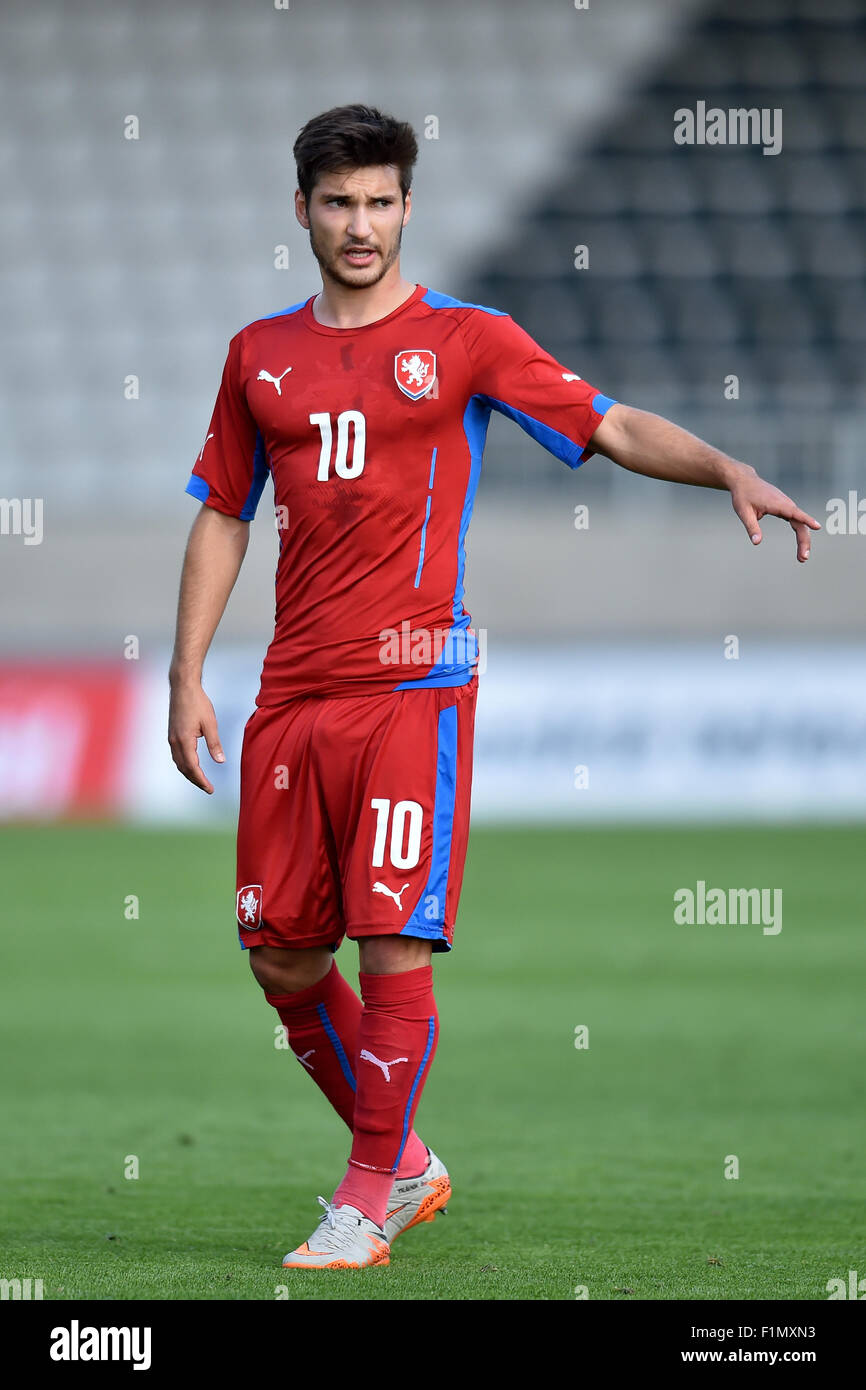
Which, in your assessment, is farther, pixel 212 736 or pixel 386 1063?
pixel 212 736

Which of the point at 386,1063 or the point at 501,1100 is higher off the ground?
the point at 386,1063

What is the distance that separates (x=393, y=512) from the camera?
3.53 metres

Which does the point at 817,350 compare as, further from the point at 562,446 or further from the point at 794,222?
the point at 562,446

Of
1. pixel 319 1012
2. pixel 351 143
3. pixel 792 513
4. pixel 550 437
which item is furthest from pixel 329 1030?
pixel 351 143

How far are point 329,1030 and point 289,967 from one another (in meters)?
0.18

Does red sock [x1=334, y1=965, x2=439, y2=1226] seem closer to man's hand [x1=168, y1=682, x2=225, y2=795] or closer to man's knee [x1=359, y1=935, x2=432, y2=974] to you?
Result: man's knee [x1=359, y1=935, x2=432, y2=974]

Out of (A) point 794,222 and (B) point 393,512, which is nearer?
(B) point 393,512

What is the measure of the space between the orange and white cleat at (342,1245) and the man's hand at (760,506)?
1.44 m

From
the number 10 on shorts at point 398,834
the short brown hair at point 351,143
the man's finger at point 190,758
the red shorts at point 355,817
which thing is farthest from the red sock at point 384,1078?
the short brown hair at point 351,143

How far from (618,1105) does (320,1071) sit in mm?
1953

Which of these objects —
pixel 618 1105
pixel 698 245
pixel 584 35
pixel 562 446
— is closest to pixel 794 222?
pixel 698 245

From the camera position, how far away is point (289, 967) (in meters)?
3.67

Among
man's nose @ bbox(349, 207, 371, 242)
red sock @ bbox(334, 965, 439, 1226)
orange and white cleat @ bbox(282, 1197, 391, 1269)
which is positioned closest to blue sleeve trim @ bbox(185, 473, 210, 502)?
man's nose @ bbox(349, 207, 371, 242)

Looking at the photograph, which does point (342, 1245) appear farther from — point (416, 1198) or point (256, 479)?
point (256, 479)
